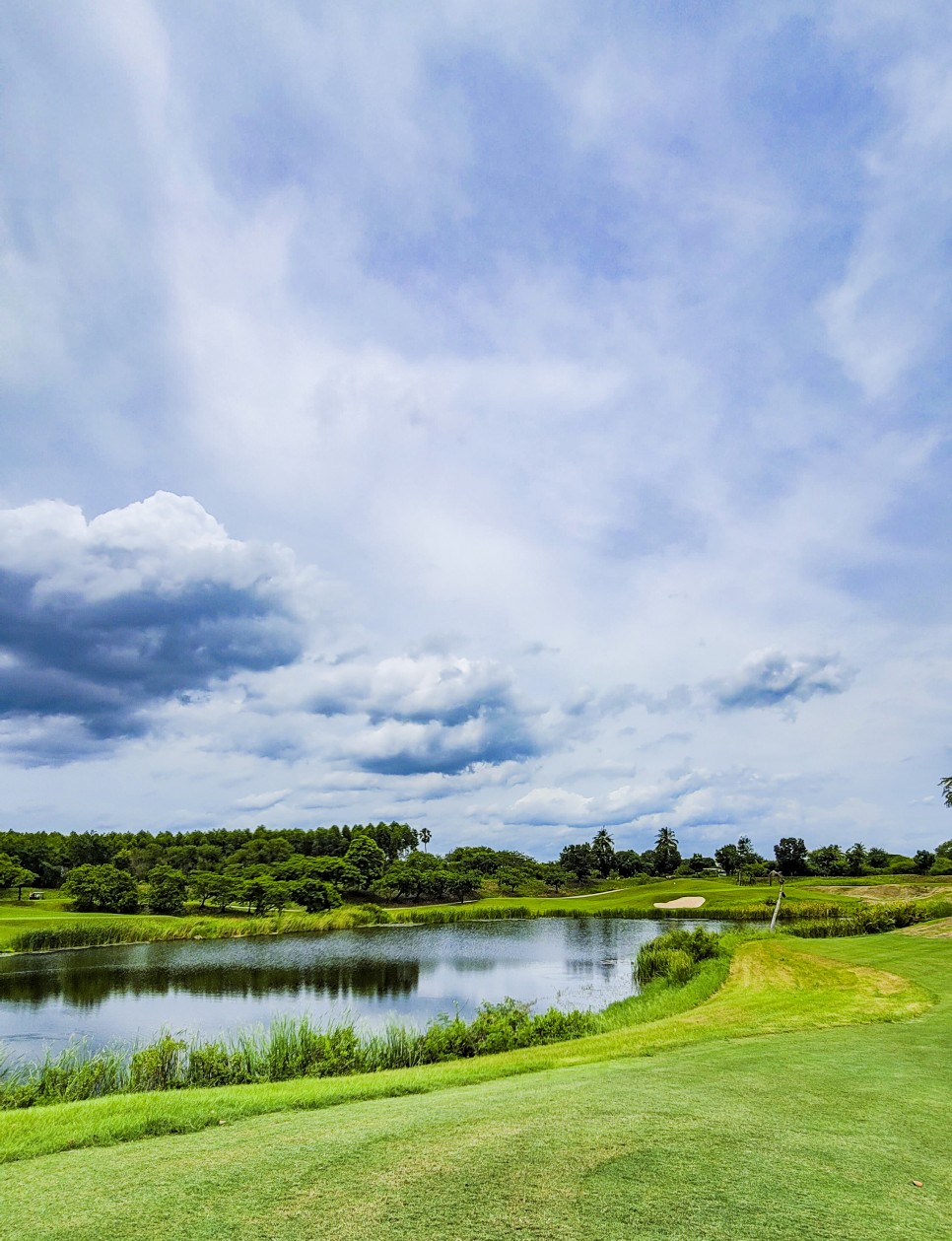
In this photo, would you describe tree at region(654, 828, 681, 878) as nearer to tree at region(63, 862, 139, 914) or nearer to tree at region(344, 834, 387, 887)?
tree at region(344, 834, 387, 887)

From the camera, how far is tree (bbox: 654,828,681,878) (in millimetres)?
143500

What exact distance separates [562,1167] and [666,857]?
152 metres

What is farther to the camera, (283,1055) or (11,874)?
(11,874)

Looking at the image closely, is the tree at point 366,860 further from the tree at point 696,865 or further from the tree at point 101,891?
the tree at point 696,865

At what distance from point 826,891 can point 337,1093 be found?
8771cm

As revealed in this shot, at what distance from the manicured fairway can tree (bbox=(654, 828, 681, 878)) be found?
5572 inches

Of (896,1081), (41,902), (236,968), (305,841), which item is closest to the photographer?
(896,1081)

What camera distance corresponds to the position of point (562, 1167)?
253 inches

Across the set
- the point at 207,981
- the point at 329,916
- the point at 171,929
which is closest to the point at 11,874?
the point at 171,929

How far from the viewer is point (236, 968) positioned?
4344cm

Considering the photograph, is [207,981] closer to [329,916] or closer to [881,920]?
[329,916]

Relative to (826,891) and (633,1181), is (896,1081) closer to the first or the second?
(633,1181)

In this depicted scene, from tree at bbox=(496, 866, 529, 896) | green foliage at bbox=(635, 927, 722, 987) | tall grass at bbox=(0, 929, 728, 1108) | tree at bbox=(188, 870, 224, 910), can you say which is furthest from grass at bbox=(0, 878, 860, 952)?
tall grass at bbox=(0, 929, 728, 1108)

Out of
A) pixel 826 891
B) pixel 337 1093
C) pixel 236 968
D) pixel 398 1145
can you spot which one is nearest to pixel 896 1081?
pixel 398 1145
